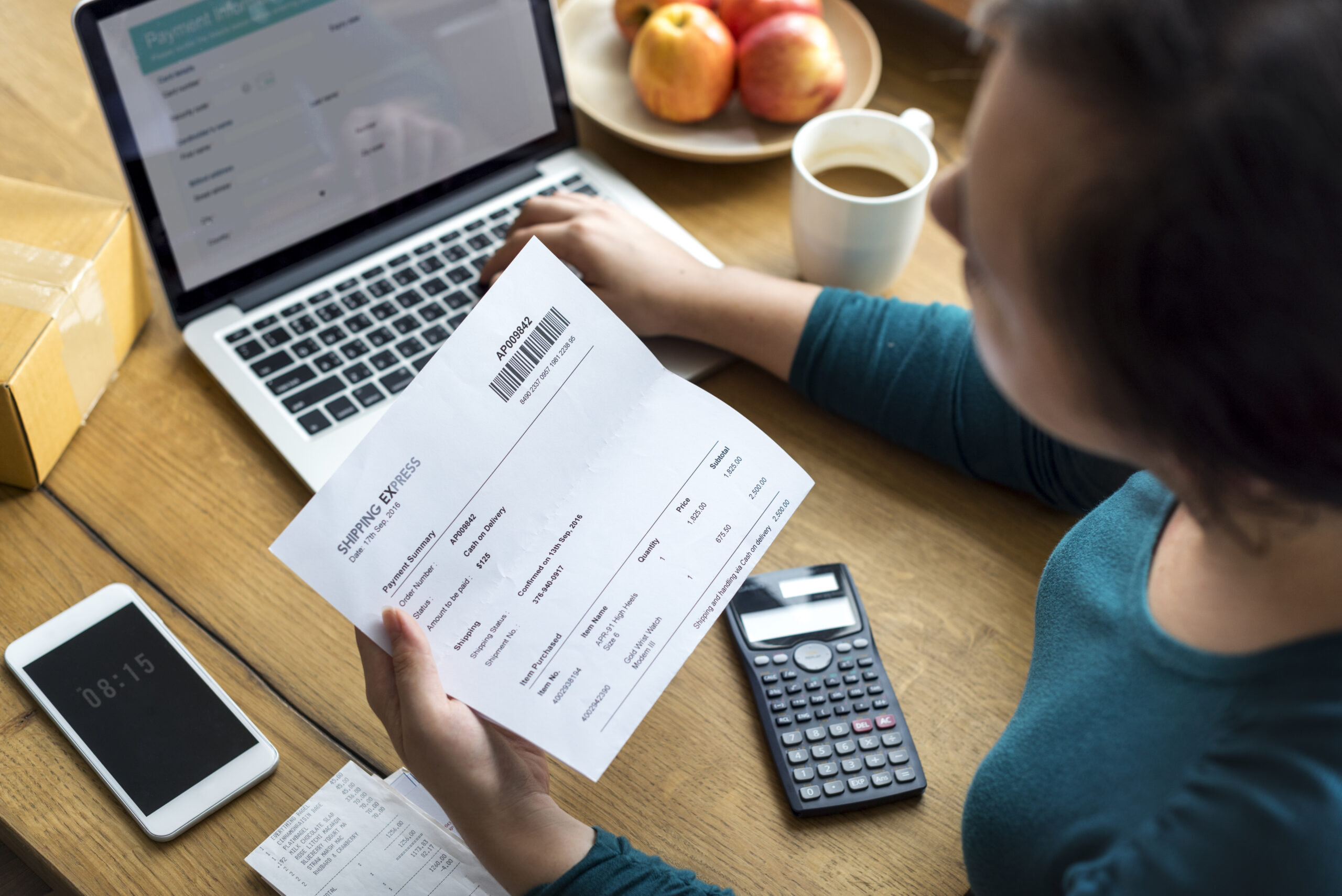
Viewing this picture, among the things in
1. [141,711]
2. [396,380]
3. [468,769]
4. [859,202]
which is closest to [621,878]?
[468,769]

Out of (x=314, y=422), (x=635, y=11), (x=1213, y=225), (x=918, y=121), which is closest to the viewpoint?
(x=1213, y=225)

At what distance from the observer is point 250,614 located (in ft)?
A: 2.36

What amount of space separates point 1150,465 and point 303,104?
2.29 feet

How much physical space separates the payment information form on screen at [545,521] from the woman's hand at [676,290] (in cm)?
23

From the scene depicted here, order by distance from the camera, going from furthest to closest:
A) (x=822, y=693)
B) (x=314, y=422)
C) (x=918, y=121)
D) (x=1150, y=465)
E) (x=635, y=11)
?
1. (x=635, y=11)
2. (x=918, y=121)
3. (x=314, y=422)
4. (x=822, y=693)
5. (x=1150, y=465)

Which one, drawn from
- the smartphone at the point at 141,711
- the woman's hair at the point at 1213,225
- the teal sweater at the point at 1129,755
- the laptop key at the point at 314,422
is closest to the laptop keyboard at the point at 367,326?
the laptop key at the point at 314,422

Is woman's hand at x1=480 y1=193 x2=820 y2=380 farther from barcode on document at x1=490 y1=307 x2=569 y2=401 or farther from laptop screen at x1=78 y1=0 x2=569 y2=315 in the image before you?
barcode on document at x1=490 y1=307 x2=569 y2=401

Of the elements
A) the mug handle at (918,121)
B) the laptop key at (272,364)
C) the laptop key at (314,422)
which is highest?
the mug handle at (918,121)

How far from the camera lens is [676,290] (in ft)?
2.79

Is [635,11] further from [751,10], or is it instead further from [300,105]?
[300,105]

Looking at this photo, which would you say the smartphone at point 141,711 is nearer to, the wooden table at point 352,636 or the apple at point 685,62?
the wooden table at point 352,636

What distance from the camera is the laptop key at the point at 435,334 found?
85cm

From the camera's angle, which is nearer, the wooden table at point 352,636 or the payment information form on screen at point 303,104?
the wooden table at point 352,636

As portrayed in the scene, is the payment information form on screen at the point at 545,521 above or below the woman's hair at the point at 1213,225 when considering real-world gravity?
below
